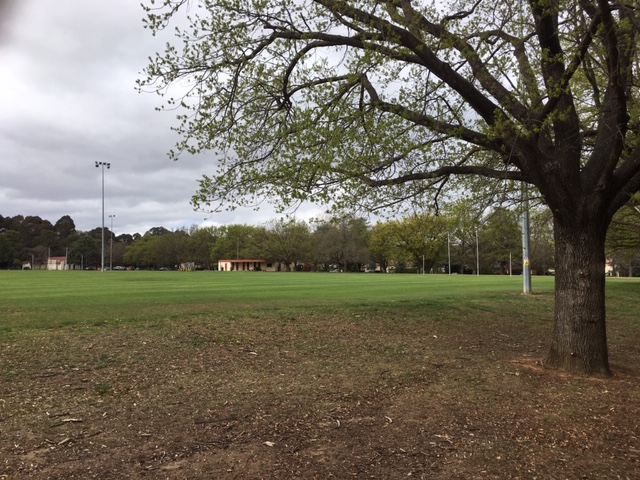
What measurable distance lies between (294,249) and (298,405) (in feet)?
327

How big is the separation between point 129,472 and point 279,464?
1.27 metres

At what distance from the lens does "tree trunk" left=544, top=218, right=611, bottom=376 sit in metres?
7.81

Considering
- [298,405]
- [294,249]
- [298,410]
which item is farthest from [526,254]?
[294,249]

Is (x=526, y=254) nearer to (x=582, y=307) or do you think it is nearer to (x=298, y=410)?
(x=582, y=307)

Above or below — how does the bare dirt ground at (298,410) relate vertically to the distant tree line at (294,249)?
below

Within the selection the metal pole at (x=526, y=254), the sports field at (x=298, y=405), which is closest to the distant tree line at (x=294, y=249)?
the metal pole at (x=526, y=254)

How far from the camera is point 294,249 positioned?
346 feet

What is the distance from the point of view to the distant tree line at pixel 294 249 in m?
86.8

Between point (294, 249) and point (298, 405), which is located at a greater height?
point (294, 249)

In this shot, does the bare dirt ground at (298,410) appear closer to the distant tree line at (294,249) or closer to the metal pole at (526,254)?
the metal pole at (526,254)

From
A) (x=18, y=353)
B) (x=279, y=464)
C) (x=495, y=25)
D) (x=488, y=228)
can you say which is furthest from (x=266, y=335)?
(x=495, y=25)

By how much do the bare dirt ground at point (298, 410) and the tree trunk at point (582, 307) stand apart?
0.41 m

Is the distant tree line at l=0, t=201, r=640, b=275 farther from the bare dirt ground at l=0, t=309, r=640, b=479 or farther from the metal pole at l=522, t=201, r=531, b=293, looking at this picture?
the bare dirt ground at l=0, t=309, r=640, b=479

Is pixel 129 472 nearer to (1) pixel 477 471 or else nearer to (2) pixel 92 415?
(2) pixel 92 415
